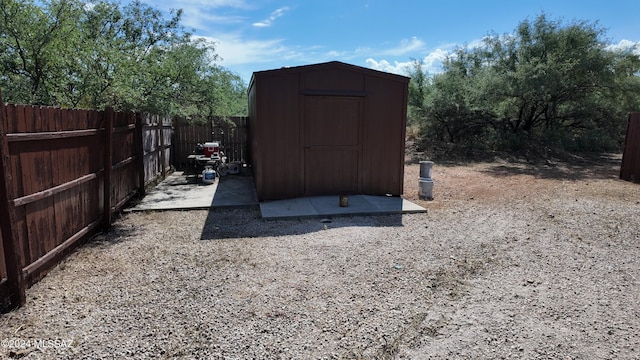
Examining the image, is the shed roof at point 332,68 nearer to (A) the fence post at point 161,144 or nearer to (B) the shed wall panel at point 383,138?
(B) the shed wall panel at point 383,138

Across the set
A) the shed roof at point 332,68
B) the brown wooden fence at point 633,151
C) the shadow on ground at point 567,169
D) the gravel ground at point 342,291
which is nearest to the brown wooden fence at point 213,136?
the shed roof at point 332,68

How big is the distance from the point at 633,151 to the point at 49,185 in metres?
11.4

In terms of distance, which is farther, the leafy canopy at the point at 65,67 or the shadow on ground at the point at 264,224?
the leafy canopy at the point at 65,67

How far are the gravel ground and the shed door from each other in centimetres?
132

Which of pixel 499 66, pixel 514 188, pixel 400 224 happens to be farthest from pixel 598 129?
pixel 400 224

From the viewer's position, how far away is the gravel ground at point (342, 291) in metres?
2.41

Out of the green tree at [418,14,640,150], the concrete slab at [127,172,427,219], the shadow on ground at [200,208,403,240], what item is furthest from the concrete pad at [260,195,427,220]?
the green tree at [418,14,640,150]

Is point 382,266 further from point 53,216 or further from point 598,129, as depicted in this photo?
point 598,129

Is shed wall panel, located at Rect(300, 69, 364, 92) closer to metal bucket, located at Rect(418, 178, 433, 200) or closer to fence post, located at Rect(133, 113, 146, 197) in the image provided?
metal bucket, located at Rect(418, 178, 433, 200)

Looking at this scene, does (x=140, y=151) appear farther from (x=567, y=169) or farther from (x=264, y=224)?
(x=567, y=169)

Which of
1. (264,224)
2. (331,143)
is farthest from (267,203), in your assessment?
(331,143)

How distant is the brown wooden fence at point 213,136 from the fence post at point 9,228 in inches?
316

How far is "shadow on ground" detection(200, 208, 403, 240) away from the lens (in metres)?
4.82

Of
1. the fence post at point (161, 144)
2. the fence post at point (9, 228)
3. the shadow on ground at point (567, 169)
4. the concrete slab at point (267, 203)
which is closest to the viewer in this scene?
the fence post at point (9, 228)
